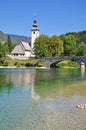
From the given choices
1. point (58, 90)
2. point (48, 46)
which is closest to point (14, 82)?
point (58, 90)

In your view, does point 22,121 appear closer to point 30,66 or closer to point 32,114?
point 32,114

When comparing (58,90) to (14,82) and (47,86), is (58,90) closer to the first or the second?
(47,86)

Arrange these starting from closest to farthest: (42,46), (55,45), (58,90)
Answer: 1. (58,90)
2. (42,46)
3. (55,45)

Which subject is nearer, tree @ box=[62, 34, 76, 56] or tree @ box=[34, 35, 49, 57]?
tree @ box=[34, 35, 49, 57]

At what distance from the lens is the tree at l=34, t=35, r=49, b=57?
11594 centimetres

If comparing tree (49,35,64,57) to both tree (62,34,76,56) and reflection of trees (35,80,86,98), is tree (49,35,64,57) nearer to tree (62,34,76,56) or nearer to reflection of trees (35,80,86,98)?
tree (62,34,76,56)

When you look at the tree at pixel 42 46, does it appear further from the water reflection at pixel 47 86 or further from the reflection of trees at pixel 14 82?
the water reflection at pixel 47 86

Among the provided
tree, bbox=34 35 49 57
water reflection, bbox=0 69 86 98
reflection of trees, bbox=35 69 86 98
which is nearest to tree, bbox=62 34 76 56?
tree, bbox=34 35 49 57

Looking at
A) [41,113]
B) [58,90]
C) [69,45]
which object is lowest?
[41,113]

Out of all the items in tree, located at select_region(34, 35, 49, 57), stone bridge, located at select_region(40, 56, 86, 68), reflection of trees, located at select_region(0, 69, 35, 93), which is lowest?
reflection of trees, located at select_region(0, 69, 35, 93)

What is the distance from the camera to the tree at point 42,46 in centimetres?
11594

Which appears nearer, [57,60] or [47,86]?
[47,86]

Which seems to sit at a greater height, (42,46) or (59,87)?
(42,46)

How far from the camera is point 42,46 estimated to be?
4564 inches
